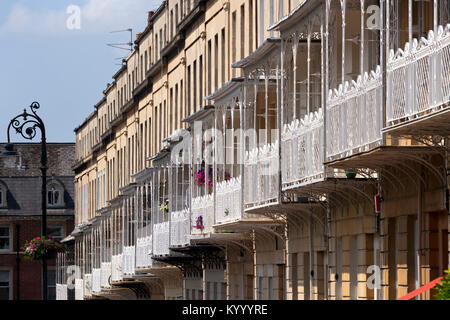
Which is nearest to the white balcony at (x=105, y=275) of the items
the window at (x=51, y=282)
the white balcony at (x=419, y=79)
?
the window at (x=51, y=282)

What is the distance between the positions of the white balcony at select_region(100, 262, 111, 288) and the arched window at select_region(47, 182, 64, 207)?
116 ft

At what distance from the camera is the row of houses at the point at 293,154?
17953 millimetres

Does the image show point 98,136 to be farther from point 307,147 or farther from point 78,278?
point 307,147

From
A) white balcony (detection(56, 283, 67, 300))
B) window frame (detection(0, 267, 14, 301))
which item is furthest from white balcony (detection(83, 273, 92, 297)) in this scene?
window frame (detection(0, 267, 14, 301))

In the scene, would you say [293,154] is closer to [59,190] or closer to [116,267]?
[116,267]

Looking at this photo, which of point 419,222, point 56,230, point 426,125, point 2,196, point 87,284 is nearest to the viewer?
point 426,125

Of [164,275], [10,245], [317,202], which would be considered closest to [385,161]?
[317,202]

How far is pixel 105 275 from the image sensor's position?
6006 cm

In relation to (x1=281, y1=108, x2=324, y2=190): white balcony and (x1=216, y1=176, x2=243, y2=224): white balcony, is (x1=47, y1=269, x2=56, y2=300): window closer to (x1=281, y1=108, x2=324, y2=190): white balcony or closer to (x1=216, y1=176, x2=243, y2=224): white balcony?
(x1=216, y1=176, x2=243, y2=224): white balcony

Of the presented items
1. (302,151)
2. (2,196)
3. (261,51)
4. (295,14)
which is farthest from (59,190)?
(302,151)

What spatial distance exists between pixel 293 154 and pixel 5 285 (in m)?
71.9

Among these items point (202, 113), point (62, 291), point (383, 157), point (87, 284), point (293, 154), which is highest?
point (202, 113)

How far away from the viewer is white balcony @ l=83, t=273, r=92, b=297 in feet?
224

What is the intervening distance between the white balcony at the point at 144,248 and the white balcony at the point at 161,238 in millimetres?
2139
